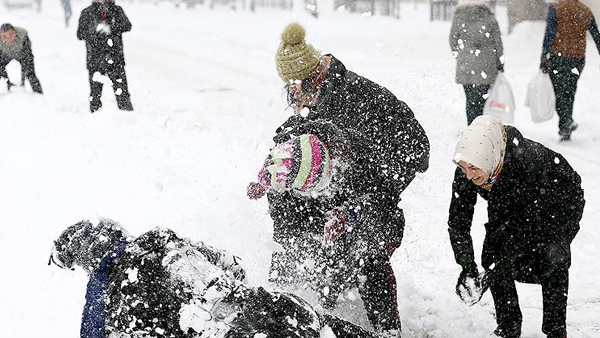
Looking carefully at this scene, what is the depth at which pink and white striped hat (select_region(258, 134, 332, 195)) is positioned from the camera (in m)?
2.82

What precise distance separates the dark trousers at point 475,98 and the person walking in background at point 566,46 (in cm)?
69

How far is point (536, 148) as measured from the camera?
128 inches

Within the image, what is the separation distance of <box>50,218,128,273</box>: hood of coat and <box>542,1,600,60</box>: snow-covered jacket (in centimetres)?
607

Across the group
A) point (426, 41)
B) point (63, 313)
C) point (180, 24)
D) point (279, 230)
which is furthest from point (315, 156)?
point (180, 24)

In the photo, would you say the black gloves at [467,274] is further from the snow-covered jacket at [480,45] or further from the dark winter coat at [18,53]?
the dark winter coat at [18,53]

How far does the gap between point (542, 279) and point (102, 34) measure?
6724 millimetres

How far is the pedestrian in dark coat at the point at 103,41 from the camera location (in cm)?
845

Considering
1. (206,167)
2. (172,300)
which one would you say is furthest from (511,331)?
(206,167)

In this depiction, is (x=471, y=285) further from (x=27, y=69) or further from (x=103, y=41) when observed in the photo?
(x=27, y=69)

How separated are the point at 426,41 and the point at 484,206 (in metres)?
8.93

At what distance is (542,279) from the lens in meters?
3.36

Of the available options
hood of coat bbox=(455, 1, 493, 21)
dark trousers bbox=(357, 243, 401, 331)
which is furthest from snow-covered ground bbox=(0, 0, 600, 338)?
hood of coat bbox=(455, 1, 493, 21)

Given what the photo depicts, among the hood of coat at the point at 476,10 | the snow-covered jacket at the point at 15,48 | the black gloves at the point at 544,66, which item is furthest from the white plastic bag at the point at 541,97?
the snow-covered jacket at the point at 15,48

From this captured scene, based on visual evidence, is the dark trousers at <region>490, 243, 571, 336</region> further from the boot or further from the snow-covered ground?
the snow-covered ground
